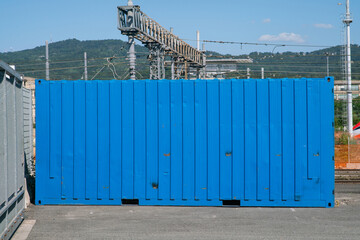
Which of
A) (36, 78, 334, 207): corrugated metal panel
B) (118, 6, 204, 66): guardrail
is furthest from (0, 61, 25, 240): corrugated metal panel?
(118, 6, 204, 66): guardrail

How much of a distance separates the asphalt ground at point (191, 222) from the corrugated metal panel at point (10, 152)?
56 centimetres

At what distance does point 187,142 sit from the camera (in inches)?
364

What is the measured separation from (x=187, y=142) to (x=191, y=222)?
187 centimetres

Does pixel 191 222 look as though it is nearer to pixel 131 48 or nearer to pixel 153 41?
pixel 131 48

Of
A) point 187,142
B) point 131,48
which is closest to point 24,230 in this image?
point 187,142

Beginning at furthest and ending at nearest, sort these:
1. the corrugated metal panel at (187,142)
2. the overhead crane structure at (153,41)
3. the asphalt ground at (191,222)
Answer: the overhead crane structure at (153,41), the corrugated metal panel at (187,142), the asphalt ground at (191,222)

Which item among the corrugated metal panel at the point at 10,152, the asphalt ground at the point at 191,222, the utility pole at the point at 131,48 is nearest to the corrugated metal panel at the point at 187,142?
the asphalt ground at the point at 191,222

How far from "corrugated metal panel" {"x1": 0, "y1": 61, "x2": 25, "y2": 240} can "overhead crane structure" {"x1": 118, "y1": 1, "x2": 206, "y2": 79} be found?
11607mm

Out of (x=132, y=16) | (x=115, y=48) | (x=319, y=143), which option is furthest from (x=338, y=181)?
(x=115, y=48)

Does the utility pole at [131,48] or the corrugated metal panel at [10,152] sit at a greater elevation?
the utility pole at [131,48]

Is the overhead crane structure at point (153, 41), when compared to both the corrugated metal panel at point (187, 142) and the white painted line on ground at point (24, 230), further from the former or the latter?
the white painted line on ground at point (24, 230)

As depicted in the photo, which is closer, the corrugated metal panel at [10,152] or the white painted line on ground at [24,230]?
the corrugated metal panel at [10,152]

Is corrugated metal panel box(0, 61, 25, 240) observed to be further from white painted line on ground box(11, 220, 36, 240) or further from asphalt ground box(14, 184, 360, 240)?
asphalt ground box(14, 184, 360, 240)

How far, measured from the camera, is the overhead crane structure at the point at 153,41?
21.2m
